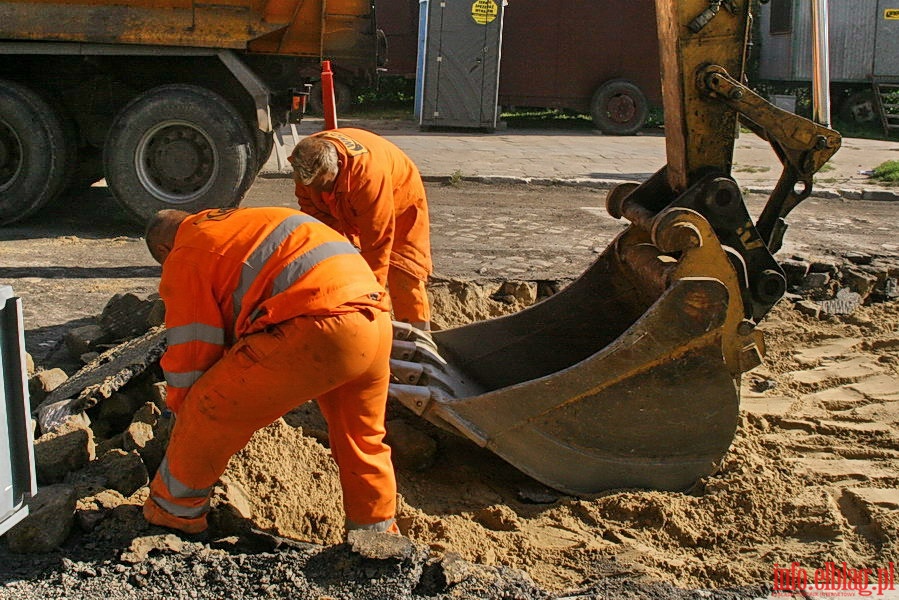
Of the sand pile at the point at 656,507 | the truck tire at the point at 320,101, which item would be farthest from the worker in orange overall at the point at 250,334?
the truck tire at the point at 320,101

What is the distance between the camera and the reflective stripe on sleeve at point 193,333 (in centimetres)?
329

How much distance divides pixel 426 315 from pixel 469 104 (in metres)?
11.1

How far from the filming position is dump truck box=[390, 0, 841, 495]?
4043 mm

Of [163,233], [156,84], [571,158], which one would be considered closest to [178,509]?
[163,233]

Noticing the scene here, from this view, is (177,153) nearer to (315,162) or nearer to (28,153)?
(28,153)

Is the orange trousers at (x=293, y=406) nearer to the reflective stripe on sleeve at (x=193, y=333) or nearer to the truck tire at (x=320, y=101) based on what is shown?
the reflective stripe on sleeve at (x=193, y=333)

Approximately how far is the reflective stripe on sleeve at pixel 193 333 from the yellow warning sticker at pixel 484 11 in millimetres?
13301

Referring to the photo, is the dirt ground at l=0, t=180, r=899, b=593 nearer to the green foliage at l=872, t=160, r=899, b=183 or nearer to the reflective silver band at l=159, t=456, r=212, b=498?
the reflective silver band at l=159, t=456, r=212, b=498

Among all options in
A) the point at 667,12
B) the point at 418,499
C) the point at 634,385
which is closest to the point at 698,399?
the point at 634,385

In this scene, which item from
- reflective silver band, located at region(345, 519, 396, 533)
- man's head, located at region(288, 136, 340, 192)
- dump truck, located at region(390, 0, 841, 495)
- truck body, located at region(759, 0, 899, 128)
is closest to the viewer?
reflective silver band, located at region(345, 519, 396, 533)

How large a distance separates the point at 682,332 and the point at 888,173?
31.6ft

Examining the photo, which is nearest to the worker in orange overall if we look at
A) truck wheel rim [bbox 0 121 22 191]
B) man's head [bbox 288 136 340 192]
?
man's head [bbox 288 136 340 192]

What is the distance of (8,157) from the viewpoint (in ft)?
27.0

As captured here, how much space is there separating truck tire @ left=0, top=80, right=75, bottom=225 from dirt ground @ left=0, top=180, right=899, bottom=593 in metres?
1.37
